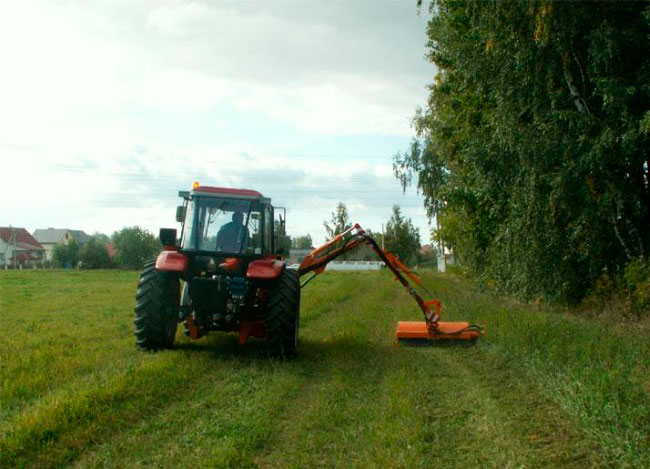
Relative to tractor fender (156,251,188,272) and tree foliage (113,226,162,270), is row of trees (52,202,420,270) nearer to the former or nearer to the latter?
tree foliage (113,226,162,270)

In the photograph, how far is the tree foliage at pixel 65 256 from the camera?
75375 millimetres

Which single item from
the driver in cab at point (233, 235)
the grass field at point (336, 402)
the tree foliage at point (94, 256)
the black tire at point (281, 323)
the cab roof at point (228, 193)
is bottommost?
the grass field at point (336, 402)

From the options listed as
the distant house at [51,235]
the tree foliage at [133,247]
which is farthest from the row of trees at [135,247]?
the distant house at [51,235]

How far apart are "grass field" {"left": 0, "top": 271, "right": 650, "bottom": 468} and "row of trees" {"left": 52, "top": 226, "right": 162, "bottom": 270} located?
55.7m

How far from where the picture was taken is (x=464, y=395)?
799cm

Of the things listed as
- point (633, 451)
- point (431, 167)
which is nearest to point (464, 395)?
point (633, 451)

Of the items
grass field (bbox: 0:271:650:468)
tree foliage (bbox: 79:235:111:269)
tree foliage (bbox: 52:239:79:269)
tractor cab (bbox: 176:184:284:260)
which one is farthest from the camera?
tree foliage (bbox: 52:239:79:269)

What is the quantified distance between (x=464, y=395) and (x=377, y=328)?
637cm

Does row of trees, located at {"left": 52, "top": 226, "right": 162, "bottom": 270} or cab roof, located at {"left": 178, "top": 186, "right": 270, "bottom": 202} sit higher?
row of trees, located at {"left": 52, "top": 226, "right": 162, "bottom": 270}

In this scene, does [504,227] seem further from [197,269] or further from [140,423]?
[140,423]

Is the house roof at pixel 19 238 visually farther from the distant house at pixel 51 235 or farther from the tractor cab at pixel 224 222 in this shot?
the tractor cab at pixel 224 222

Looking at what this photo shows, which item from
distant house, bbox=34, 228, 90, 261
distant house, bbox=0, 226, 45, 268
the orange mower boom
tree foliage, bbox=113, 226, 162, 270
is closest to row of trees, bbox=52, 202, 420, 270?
tree foliage, bbox=113, 226, 162, 270

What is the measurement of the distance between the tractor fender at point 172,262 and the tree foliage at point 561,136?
24.3 feet

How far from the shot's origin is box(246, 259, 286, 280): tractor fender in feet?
33.3
